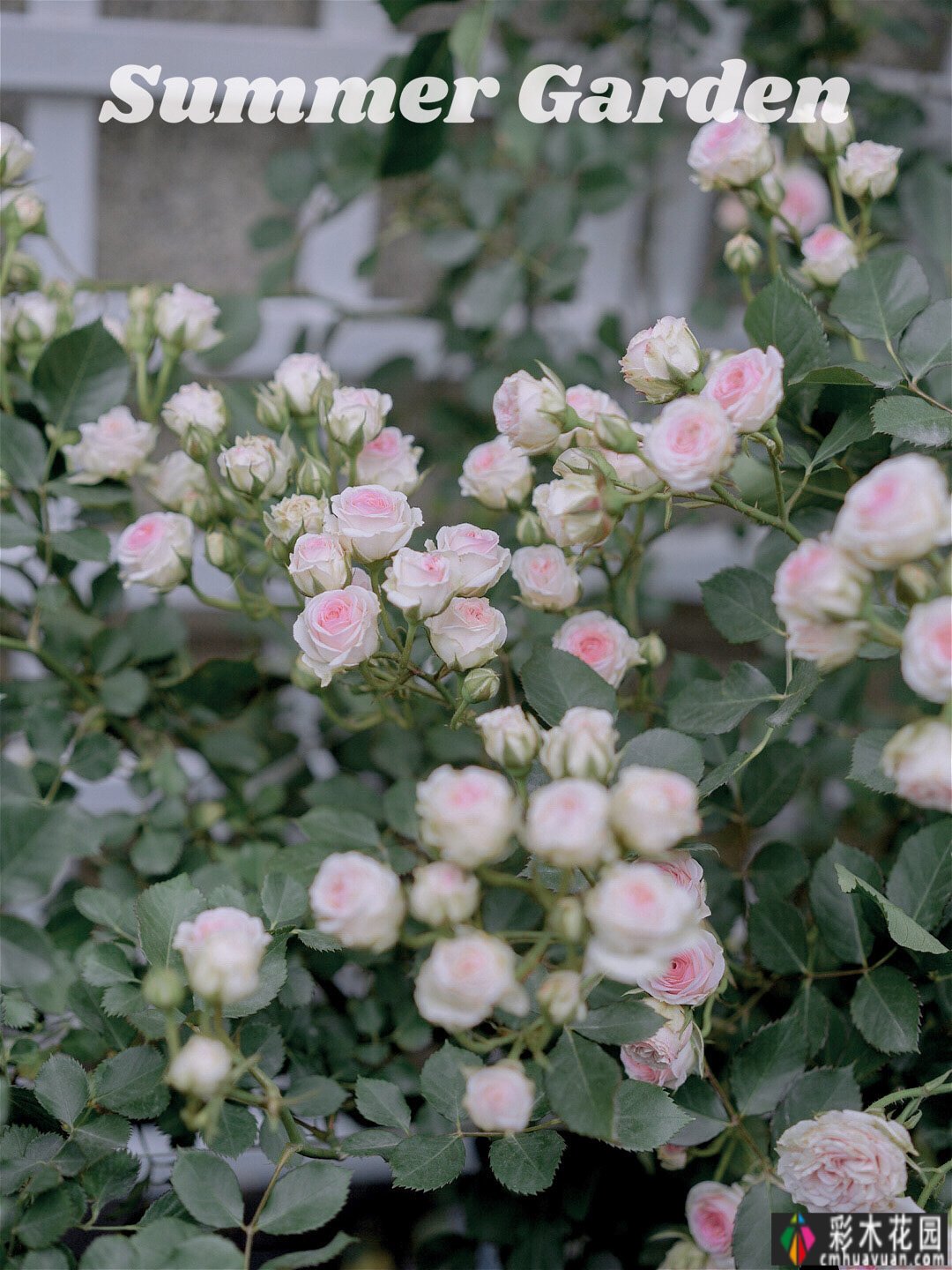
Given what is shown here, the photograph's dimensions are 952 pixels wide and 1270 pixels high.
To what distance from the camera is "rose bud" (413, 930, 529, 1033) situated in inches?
14.0

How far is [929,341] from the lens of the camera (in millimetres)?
558

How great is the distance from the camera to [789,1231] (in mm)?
483

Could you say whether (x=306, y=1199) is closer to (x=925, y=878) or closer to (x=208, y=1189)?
(x=208, y=1189)

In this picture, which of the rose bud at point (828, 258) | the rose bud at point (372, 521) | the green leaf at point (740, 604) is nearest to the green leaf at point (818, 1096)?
the green leaf at point (740, 604)

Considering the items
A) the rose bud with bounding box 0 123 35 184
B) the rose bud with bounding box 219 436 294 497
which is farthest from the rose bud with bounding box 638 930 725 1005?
the rose bud with bounding box 0 123 35 184

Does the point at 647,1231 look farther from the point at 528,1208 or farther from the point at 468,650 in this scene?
the point at 468,650

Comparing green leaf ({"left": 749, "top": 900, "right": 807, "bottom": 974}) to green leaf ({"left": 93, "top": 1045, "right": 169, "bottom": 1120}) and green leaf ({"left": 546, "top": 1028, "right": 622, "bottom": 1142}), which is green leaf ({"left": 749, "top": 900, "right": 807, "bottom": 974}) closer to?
green leaf ({"left": 546, "top": 1028, "right": 622, "bottom": 1142})

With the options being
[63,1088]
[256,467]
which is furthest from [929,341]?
[63,1088]

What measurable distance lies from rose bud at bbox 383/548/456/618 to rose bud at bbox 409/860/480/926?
0.42 ft

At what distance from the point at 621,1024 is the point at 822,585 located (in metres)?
0.20

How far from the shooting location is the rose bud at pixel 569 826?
355 mm

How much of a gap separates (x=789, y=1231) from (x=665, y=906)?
24cm

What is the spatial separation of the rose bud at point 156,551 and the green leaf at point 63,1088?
0.81 ft

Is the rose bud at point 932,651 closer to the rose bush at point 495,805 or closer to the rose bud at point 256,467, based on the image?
the rose bush at point 495,805
